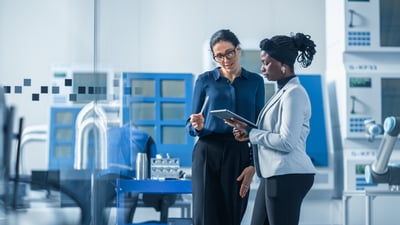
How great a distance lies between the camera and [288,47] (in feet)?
9.41

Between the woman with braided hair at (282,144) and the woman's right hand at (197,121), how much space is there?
10.3 inches

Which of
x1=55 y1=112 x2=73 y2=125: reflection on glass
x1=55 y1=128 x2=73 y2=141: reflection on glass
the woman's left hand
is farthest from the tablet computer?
x1=55 y1=128 x2=73 y2=141: reflection on glass

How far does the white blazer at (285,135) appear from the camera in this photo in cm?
269

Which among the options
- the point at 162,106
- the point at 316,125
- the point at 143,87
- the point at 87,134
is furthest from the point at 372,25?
the point at 87,134

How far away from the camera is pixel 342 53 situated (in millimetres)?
5578

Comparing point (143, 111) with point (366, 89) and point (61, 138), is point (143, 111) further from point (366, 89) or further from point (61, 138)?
point (61, 138)

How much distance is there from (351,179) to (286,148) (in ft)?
9.70

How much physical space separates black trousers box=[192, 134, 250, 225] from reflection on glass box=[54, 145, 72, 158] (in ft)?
3.00

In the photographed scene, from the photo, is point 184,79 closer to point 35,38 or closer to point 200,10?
point 200,10

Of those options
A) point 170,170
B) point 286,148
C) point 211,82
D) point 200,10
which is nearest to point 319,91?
point 200,10

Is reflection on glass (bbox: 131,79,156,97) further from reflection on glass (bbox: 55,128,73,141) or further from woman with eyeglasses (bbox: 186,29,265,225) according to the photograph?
woman with eyeglasses (bbox: 186,29,265,225)

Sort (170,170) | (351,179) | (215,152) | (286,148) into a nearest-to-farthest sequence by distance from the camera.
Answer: (286,148), (215,152), (170,170), (351,179)

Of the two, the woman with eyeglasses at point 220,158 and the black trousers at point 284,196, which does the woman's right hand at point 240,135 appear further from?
the black trousers at point 284,196

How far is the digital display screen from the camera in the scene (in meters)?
5.53
